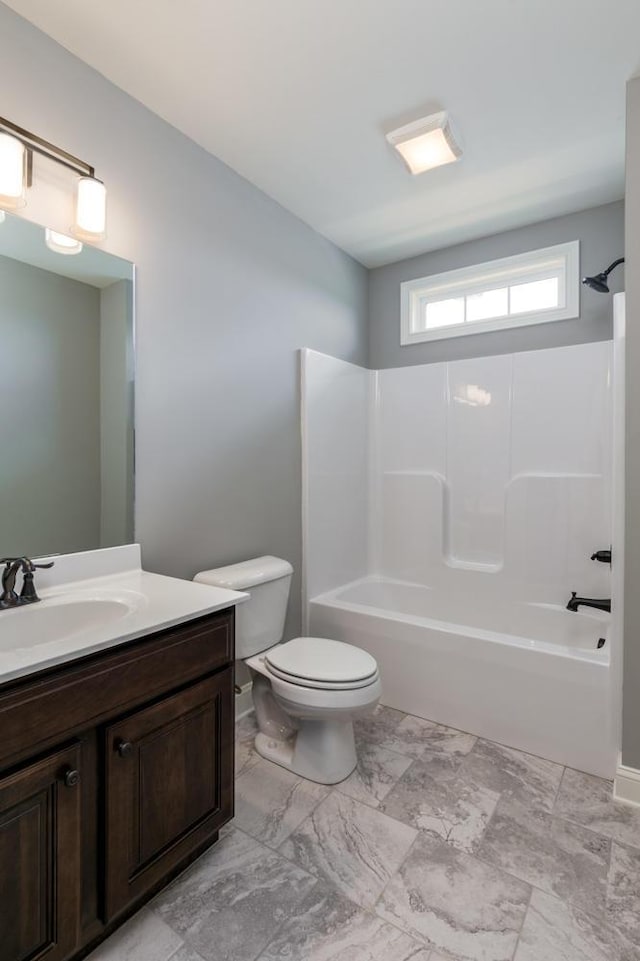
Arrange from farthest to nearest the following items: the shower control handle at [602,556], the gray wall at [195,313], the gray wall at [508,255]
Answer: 1. the gray wall at [508,255]
2. the shower control handle at [602,556]
3. the gray wall at [195,313]

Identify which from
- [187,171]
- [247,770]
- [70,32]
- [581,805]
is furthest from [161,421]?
[581,805]

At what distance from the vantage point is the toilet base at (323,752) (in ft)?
6.04

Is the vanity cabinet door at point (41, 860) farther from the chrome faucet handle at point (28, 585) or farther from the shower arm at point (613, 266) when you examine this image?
the shower arm at point (613, 266)

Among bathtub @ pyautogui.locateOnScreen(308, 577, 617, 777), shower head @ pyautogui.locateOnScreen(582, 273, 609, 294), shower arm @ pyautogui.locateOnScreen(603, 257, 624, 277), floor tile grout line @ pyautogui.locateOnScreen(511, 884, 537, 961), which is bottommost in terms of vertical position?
floor tile grout line @ pyautogui.locateOnScreen(511, 884, 537, 961)

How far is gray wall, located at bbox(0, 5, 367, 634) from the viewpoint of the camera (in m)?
1.60

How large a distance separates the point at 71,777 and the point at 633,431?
1992mm

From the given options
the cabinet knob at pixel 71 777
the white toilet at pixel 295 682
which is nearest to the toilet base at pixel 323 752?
the white toilet at pixel 295 682

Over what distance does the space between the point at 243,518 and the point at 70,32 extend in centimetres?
183

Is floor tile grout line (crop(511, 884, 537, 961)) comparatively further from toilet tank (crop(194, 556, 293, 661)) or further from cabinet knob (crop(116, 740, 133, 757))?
toilet tank (crop(194, 556, 293, 661))

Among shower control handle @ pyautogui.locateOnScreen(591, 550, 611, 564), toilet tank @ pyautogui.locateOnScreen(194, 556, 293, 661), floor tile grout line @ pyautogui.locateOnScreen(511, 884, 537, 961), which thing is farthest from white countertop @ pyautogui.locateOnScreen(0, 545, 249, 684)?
shower control handle @ pyautogui.locateOnScreen(591, 550, 611, 564)

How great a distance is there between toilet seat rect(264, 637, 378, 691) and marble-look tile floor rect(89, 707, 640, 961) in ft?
1.40

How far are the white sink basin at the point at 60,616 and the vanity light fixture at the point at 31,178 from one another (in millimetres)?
1150

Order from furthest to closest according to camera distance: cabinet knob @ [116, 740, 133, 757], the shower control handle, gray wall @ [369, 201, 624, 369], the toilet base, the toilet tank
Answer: gray wall @ [369, 201, 624, 369]
the shower control handle
the toilet tank
the toilet base
cabinet knob @ [116, 740, 133, 757]

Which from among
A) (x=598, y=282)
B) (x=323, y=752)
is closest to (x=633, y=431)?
(x=598, y=282)
